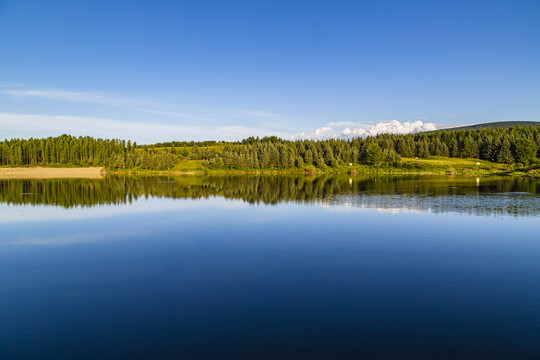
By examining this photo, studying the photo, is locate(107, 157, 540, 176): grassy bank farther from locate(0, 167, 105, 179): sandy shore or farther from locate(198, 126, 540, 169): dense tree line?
locate(0, 167, 105, 179): sandy shore

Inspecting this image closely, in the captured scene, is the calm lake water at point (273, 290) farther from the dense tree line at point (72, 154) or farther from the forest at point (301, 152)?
the dense tree line at point (72, 154)

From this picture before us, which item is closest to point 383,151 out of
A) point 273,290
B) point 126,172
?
point 126,172

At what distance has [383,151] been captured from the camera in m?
138

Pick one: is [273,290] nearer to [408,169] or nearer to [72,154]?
[408,169]

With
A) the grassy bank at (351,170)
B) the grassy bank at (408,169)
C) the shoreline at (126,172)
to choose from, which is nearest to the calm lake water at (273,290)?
the shoreline at (126,172)

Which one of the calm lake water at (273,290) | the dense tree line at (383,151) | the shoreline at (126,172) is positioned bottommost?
the calm lake water at (273,290)

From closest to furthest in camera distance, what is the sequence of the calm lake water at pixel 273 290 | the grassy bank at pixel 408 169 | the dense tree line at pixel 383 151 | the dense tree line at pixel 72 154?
the calm lake water at pixel 273 290, the grassy bank at pixel 408 169, the dense tree line at pixel 383 151, the dense tree line at pixel 72 154

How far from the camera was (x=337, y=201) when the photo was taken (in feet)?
127

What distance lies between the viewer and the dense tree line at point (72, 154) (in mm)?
141500

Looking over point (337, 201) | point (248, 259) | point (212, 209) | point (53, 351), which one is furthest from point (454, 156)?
point (53, 351)

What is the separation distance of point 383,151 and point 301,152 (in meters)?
34.3

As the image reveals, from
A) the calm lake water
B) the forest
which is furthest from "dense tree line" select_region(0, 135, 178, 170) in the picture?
the calm lake water

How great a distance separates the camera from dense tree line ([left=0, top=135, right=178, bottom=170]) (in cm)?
14150

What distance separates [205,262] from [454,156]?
15438 cm
